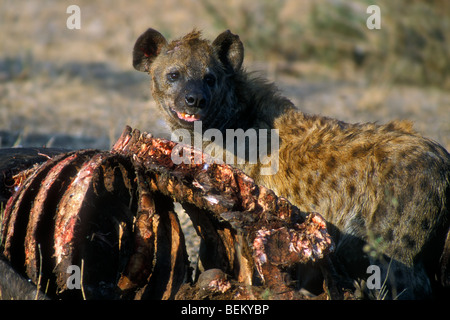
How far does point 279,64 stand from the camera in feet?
33.1

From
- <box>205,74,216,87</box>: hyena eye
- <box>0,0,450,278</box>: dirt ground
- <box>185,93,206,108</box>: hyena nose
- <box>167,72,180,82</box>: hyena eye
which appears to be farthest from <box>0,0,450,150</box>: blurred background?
<box>185,93,206,108</box>: hyena nose

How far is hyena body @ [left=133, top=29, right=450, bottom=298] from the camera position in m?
3.12

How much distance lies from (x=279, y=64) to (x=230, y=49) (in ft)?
19.5

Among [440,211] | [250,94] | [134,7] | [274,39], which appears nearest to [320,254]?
[440,211]

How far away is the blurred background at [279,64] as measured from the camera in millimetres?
7516

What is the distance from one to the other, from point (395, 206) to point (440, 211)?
0.75 ft

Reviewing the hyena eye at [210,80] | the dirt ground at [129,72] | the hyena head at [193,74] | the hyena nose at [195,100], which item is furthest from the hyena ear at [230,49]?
the dirt ground at [129,72]

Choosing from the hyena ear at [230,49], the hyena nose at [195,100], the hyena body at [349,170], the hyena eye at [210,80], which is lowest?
the hyena body at [349,170]

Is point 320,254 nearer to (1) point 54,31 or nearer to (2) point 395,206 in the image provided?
(2) point 395,206

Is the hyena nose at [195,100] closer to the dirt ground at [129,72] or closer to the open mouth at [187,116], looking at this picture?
the open mouth at [187,116]

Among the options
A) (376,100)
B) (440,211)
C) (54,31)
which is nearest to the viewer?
(440,211)

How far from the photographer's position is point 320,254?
245 cm

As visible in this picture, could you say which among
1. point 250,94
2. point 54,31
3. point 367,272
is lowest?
point 367,272

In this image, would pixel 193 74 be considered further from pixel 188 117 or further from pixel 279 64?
pixel 279 64
